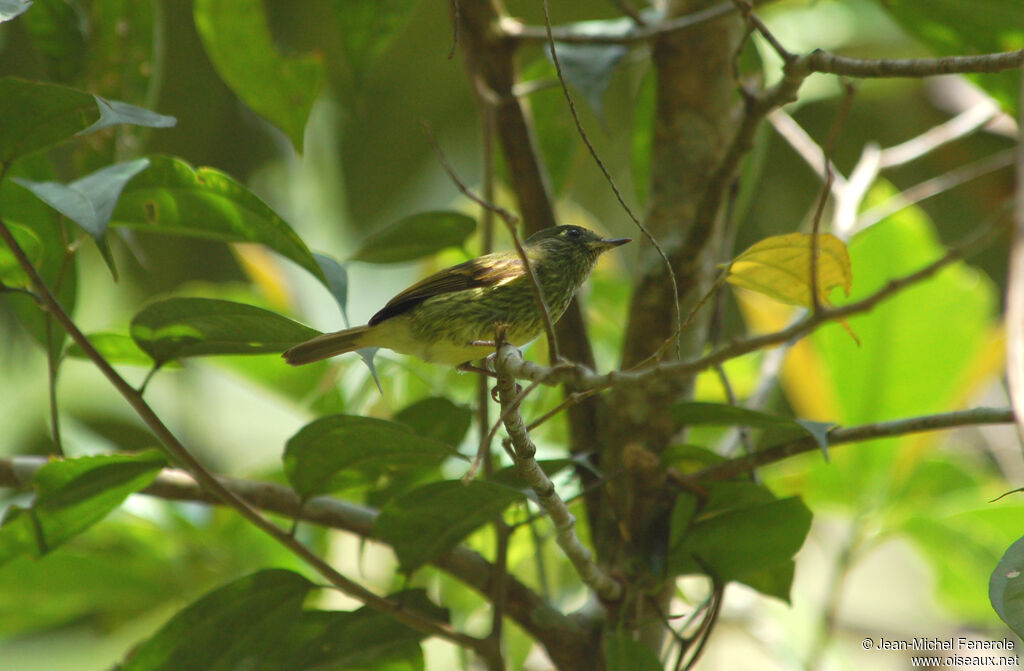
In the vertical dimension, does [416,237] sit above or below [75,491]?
above

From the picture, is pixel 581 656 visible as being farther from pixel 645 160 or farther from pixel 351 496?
pixel 645 160

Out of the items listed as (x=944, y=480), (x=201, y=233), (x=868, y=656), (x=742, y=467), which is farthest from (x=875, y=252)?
(x=868, y=656)

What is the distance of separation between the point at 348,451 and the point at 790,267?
687mm

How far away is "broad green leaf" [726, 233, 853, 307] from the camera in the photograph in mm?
993

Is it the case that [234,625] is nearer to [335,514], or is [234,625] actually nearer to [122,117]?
[335,514]

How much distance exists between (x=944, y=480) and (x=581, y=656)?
1155mm

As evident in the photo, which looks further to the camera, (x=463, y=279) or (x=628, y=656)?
(x=463, y=279)

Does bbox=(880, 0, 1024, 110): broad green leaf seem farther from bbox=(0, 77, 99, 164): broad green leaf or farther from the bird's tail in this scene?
bbox=(0, 77, 99, 164): broad green leaf

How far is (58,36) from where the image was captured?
1.55 metres

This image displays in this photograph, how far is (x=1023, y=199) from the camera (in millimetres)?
579

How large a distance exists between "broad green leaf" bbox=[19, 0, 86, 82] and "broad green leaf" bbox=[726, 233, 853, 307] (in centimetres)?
121

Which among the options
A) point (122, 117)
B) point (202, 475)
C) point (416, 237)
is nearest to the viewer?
point (122, 117)

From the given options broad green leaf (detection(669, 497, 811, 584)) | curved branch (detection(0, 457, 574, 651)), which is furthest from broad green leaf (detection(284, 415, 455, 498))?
broad green leaf (detection(669, 497, 811, 584))

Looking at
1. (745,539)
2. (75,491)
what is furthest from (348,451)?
(745,539)
